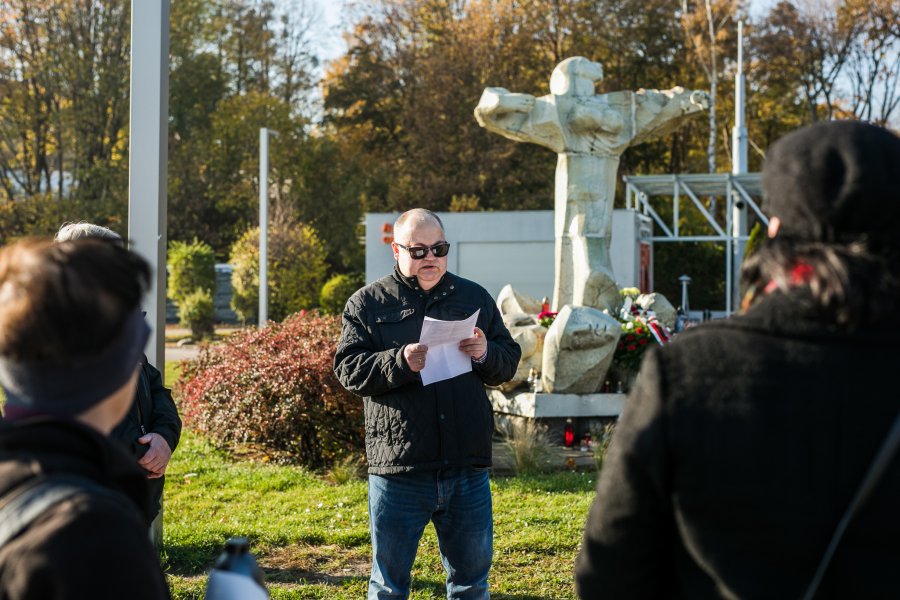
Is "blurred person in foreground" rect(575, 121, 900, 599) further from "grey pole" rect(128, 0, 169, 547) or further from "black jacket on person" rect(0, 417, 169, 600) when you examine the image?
"grey pole" rect(128, 0, 169, 547)

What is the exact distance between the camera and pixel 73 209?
32.0m

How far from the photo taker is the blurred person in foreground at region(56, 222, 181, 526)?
3758mm

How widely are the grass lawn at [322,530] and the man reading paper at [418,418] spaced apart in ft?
4.58

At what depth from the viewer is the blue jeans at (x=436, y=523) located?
3.94m

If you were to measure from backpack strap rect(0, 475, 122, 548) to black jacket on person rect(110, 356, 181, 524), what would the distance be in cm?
213

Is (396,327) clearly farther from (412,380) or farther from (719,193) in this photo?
(719,193)

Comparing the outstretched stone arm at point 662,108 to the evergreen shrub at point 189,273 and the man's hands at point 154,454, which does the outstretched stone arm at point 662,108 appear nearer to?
the man's hands at point 154,454

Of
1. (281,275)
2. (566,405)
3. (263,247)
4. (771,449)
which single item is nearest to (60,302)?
(771,449)

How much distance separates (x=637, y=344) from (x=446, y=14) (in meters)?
30.0

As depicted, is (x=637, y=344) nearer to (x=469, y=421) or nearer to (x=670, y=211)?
(x=469, y=421)

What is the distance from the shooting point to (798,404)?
5.84 ft

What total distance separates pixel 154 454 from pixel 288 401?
4730mm

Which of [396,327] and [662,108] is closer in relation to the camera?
[396,327]

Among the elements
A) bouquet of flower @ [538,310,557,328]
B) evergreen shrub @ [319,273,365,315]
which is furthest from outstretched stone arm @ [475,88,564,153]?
evergreen shrub @ [319,273,365,315]
